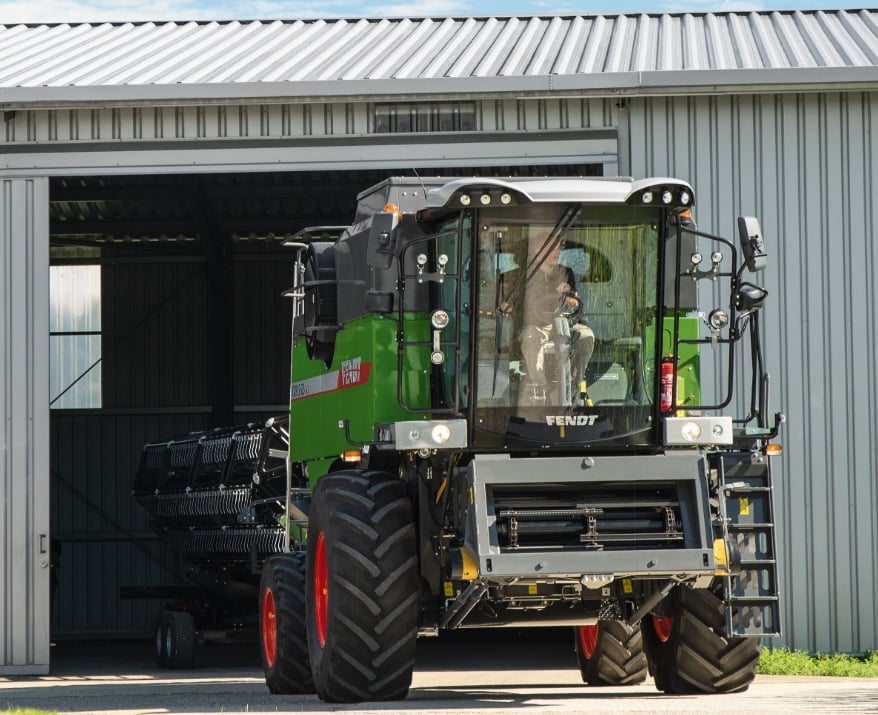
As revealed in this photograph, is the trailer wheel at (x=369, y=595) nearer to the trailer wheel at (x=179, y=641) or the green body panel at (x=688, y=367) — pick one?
the green body panel at (x=688, y=367)

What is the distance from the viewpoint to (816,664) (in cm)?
1490

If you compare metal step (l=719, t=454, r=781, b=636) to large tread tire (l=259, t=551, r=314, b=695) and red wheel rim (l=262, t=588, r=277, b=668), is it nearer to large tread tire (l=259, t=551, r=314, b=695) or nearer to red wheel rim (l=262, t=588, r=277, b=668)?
large tread tire (l=259, t=551, r=314, b=695)

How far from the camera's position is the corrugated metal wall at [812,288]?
51.1 ft

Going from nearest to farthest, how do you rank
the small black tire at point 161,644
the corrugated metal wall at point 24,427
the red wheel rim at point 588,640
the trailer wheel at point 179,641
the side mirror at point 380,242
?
the side mirror at point 380,242
the red wheel rim at point 588,640
the corrugated metal wall at point 24,427
the trailer wheel at point 179,641
the small black tire at point 161,644

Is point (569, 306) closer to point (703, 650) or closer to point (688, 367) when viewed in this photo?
point (688, 367)

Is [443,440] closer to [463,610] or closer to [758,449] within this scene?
[463,610]

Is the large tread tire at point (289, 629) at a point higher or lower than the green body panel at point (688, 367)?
lower

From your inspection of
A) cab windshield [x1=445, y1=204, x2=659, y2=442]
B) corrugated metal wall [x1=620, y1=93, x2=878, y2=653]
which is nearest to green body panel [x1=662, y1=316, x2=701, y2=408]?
cab windshield [x1=445, y1=204, x2=659, y2=442]

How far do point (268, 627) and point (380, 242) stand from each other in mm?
4347

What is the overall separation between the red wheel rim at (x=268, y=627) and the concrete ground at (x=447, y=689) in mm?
363

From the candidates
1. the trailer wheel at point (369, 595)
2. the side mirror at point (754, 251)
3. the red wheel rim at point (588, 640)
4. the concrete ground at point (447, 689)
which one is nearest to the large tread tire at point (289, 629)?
the concrete ground at point (447, 689)

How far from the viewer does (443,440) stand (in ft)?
34.2

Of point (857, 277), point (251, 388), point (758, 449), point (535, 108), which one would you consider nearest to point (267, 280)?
A: point (251, 388)

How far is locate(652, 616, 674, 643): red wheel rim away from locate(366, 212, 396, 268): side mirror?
351cm
